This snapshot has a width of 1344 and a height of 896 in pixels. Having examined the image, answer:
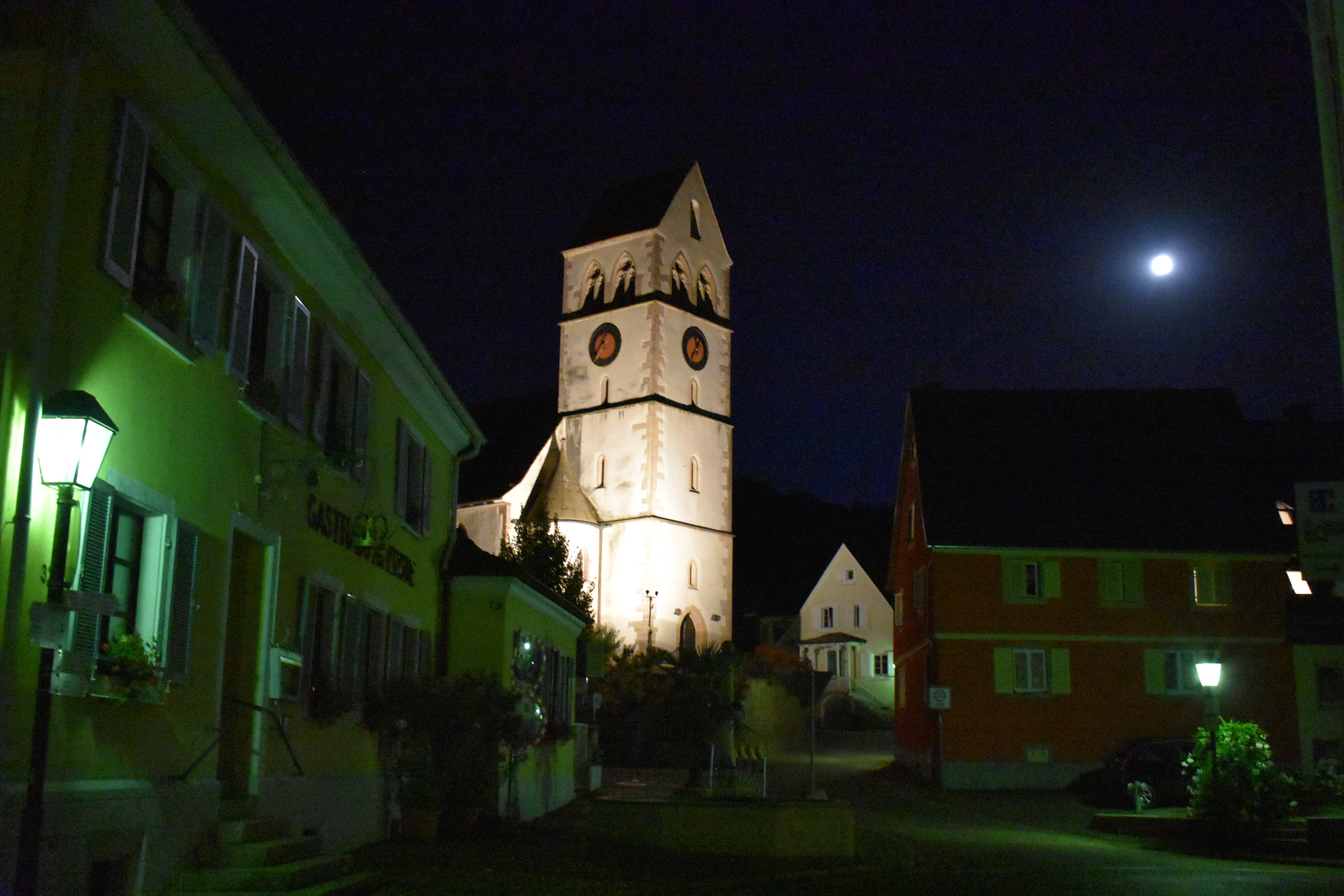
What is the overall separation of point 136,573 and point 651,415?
5471cm

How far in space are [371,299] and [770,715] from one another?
46.9 m

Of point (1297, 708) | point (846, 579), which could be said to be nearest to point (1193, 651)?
point (1297, 708)

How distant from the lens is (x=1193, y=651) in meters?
38.3

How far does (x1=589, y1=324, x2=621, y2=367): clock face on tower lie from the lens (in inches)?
2653

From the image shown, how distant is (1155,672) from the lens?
1503 inches

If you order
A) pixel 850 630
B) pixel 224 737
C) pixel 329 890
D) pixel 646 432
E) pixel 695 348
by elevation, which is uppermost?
pixel 695 348

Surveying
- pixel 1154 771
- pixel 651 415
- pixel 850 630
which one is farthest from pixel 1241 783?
pixel 850 630

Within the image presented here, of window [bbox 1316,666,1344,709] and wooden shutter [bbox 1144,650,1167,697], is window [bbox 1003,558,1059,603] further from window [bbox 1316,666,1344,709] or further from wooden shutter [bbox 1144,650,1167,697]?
window [bbox 1316,666,1344,709]

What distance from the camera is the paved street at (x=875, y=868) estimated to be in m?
14.0

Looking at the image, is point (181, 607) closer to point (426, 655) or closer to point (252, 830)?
point (252, 830)

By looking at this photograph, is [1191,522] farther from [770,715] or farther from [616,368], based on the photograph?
[616,368]

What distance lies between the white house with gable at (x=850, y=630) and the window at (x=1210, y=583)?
3362 cm

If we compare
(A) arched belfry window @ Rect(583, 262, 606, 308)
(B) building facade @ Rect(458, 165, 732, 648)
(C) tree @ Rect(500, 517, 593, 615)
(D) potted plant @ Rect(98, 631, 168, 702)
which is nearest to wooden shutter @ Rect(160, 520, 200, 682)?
(D) potted plant @ Rect(98, 631, 168, 702)

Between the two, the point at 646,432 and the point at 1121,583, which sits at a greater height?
the point at 646,432
